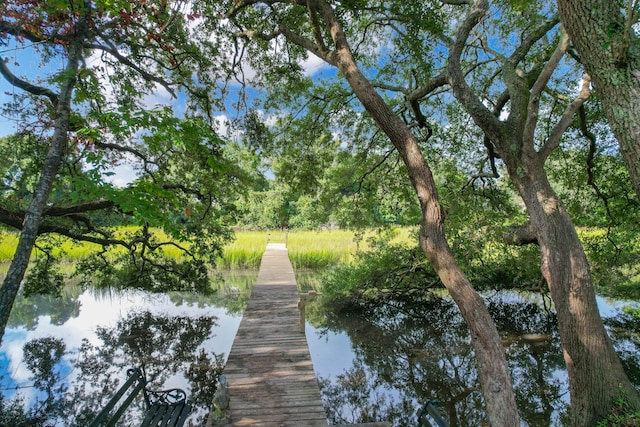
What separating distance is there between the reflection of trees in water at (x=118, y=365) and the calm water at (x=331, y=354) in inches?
0.9

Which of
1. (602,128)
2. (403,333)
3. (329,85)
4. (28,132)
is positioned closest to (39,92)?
(28,132)

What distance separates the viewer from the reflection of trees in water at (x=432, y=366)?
228 inches

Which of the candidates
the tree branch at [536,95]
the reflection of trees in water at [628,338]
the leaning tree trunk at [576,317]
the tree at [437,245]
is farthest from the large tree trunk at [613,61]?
the reflection of trees in water at [628,338]

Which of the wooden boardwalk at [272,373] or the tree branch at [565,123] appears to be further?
the tree branch at [565,123]

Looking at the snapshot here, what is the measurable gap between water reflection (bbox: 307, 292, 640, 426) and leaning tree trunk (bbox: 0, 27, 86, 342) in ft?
14.7

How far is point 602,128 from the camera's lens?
21.8ft

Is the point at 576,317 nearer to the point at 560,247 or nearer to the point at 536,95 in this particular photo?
the point at 560,247

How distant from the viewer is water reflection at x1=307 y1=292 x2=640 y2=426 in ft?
19.1

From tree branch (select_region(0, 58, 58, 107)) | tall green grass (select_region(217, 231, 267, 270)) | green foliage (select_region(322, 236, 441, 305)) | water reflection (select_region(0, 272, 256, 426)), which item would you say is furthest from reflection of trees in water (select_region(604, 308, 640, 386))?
tall green grass (select_region(217, 231, 267, 270))

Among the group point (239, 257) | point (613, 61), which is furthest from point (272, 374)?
point (239, 257)

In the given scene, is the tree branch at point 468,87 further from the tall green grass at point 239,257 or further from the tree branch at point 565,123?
the tall green grass at point 239,257

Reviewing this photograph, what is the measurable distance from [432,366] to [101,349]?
715 cm

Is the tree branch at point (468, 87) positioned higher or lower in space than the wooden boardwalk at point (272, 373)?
higher

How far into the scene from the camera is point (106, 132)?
529 centimetres
